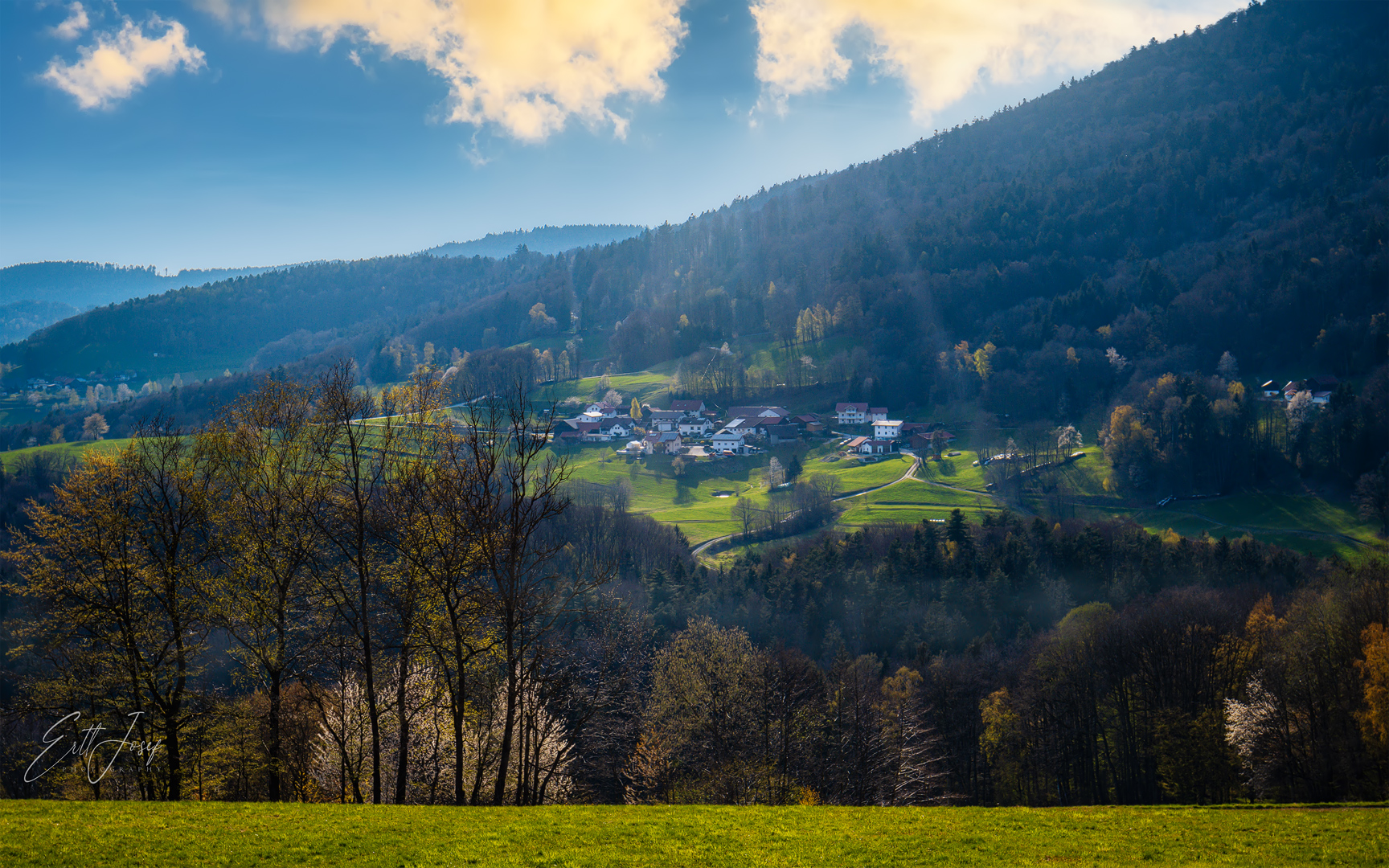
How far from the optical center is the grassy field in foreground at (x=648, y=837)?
1189 cm

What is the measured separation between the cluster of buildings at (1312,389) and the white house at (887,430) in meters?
57.4

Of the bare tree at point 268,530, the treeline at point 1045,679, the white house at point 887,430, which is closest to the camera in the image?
the bare tree at point 268,530

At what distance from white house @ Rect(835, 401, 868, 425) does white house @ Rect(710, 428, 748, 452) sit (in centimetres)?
2191

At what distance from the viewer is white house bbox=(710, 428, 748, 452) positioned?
12938cm

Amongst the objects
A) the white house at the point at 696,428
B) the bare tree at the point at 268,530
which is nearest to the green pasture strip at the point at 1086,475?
the white house at the point at 696,428

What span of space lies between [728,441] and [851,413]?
27344 millimetres

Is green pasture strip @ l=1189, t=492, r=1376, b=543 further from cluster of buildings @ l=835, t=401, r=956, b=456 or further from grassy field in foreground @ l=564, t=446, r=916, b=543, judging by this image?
grassy field in foreground @ l=564, t=446, r=916, b=543

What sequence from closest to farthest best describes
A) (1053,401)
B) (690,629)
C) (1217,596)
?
(690,629), (1217,596), (1053,401)

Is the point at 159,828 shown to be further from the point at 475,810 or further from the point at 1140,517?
the point at 1140,517

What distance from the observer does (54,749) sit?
36969 mm

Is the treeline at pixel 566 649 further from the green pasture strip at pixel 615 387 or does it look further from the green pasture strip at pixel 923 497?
the green pasture strip at pixel 615 387

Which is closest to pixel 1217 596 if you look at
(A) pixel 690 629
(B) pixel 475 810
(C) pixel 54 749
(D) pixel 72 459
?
(A) pixel 690 629

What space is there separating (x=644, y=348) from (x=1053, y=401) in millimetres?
95121

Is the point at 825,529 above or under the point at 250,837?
under
